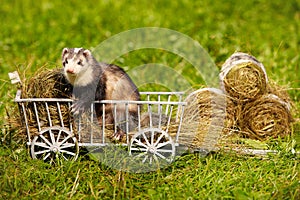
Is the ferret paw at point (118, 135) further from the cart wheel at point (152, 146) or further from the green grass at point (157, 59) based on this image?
the green grass at point (157, 59)

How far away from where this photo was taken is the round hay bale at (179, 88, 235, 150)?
13.4 feet

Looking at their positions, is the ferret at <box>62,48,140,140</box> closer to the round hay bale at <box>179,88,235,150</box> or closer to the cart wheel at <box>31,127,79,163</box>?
the cart wheel at <box>31,127,79,163</box>

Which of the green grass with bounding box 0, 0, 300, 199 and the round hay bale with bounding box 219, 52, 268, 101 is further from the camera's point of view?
the round hay bale with bounding box 219, 52, 268, 101

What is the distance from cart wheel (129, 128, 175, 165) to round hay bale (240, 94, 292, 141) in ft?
3.12

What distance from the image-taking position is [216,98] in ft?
15.0

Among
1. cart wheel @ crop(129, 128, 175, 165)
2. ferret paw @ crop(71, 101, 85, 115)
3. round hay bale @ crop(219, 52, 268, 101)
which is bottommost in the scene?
cart wheel @ crop(129, 128, 175, 165)

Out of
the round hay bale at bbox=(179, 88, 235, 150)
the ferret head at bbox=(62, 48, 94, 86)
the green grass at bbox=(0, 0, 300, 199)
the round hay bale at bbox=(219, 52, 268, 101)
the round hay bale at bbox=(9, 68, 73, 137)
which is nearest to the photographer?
the green grass at bbox=(0, 0, 300, 199)

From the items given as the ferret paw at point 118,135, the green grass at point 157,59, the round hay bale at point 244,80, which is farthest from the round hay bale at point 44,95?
the round hay bale at point 244,80

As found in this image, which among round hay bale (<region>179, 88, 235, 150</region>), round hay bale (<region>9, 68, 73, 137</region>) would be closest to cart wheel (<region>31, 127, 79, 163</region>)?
round hay bale (<region>9, 68, 73, 137</region>)

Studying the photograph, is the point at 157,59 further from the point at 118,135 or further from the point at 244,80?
the point at 118,135

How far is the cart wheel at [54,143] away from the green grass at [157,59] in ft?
0.31

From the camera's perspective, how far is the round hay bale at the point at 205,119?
410 centimetres

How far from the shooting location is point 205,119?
4402 mm

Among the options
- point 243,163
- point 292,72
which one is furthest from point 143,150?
point 292,72
